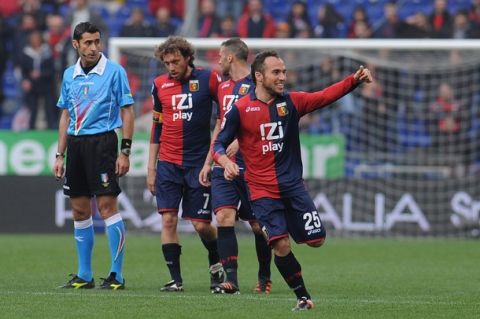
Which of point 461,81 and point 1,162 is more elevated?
point 461,81

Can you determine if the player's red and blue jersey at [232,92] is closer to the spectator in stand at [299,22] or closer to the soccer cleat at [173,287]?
the soccer cleat at [173,287]

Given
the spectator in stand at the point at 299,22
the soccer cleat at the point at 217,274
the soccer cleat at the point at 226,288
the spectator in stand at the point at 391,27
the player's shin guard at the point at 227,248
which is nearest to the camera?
the soccer cleat at the point at 226,288

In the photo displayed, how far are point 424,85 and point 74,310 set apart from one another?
12.1 meters

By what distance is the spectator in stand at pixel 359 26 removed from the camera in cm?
2198

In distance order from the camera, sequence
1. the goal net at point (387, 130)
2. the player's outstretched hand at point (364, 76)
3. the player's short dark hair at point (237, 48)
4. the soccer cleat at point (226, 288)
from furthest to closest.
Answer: the goal net at point (387, 130), the player's short dark hair at point (237, 48), the soccer cleat at point (226, 288), the player's outstretched hand at point (364, 76)

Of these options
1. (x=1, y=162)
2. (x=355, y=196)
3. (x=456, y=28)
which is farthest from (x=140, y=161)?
(x=456, y=28)

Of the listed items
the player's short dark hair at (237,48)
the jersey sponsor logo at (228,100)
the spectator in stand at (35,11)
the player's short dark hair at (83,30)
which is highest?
the spectator in stand at (35,11)

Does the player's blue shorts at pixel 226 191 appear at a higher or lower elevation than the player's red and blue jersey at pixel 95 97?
lower

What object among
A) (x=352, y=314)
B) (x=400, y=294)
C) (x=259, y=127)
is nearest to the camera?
(x=352, y=314)

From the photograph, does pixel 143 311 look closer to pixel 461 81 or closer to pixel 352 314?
pixel 352 314

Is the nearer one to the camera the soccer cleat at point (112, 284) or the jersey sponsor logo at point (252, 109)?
the jersey sponsor logo at point (252, 109)

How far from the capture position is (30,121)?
71.9ft

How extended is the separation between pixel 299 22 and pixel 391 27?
5.72 ft

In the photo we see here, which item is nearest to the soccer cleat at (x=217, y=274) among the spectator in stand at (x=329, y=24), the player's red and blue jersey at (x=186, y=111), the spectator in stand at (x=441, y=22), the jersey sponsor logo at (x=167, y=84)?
the player's red and blue jersey at (x=186, y=111)
